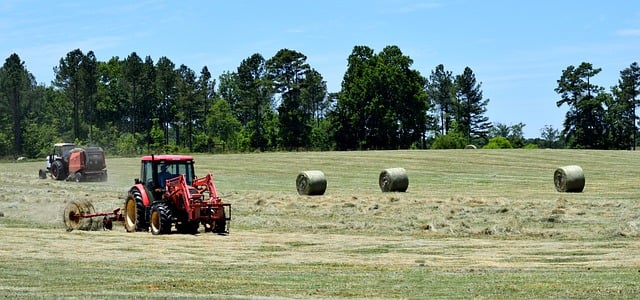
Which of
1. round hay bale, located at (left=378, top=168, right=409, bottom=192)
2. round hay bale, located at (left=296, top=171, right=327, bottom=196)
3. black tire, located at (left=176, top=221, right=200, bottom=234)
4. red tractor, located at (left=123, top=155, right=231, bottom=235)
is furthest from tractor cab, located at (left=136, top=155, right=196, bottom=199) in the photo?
round hay bale, located at (left=378, top=168, right=409, bottom=192)

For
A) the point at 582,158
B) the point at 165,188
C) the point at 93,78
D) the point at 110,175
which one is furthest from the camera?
the point at 93,78

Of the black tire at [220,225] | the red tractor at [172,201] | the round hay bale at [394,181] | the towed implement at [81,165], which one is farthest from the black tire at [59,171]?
the black tire at [220,225]

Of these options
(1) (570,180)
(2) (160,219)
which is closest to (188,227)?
(2) (160,219)

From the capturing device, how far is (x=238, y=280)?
1335cm

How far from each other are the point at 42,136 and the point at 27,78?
9.07m

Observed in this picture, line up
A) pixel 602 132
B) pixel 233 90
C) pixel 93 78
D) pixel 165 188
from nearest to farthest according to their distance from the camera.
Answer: pixel 165 188
pixel 602 132
pixel 93 78
pixel 233 90

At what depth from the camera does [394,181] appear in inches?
1411

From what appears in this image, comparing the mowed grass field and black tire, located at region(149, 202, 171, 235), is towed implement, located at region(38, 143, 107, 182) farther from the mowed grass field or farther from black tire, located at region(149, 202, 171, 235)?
black tire, located at region(149, 202, 171, 235)

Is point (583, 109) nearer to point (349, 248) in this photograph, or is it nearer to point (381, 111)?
point (381, 111)

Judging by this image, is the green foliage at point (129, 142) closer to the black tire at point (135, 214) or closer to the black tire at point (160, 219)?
the black tire at point (135, 214)

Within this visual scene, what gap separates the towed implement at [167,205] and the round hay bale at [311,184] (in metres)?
10.6

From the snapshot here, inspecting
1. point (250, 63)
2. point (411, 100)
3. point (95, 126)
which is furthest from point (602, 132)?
point (95, 126)

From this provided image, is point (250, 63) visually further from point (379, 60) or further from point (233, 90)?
point (379, 60)

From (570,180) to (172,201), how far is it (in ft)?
60.1
